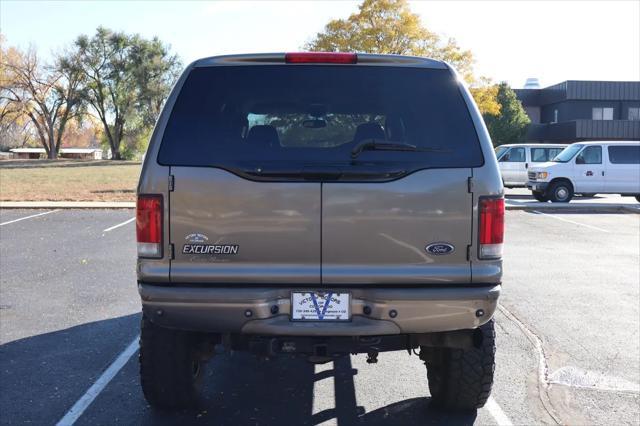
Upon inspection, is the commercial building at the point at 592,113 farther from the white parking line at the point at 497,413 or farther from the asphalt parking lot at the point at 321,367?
the white parking line at the point at 497,413

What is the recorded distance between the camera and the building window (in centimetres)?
4762

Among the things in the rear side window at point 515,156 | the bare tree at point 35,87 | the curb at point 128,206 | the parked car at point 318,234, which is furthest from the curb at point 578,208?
the bare tree at point 35,87

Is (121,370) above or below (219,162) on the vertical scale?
below

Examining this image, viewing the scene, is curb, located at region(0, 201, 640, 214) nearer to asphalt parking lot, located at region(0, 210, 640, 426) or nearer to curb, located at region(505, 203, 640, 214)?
curb, located at region(505, 203, 640, 214)

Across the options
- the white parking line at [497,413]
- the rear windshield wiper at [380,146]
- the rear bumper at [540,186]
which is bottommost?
the white parking line at [497,413]

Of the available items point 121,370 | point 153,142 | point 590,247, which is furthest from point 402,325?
point 590,247

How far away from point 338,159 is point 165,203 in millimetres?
937

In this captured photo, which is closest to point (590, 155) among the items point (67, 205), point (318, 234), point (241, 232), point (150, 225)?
point (67, 205)

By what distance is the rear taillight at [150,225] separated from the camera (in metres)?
3.43

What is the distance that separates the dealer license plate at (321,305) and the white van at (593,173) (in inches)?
740

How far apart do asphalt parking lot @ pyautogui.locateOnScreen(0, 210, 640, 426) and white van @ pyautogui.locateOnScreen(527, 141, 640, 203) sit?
39.0ft

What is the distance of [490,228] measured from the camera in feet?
11.4

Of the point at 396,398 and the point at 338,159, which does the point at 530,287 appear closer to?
the point at 396,398

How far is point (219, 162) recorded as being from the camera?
11.3ft
